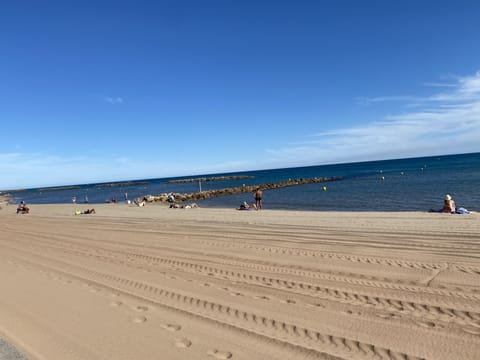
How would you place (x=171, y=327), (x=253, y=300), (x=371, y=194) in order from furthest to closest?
(x=371, y=194) → (x=253, y=300) → (x=171, y=327)

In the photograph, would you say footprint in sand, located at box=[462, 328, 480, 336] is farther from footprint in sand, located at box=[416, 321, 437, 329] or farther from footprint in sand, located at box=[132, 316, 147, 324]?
footprint in sand, located at box=[132, 316, 147, 324]

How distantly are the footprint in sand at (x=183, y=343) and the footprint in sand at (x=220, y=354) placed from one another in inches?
11.0

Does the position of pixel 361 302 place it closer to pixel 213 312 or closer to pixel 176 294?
pixel 213 312

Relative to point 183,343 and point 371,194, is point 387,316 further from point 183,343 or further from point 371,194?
point 371,194

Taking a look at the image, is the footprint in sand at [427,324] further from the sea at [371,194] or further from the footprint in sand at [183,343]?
the sea at [371,194]

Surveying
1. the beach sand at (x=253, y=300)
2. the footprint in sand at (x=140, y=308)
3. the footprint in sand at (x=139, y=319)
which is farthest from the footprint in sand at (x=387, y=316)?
the footprint in sand at (x=140, y=308)

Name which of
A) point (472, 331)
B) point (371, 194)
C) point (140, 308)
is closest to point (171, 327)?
point (140, 308)

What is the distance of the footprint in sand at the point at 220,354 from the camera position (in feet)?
10.9

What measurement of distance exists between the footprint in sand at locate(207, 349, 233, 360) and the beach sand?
2cm

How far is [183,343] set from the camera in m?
3.62

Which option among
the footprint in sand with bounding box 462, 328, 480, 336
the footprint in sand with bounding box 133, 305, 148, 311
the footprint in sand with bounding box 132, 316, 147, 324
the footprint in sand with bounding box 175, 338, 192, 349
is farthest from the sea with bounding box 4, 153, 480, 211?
the footprint in sand with bounding box 175, 338, 192, 349

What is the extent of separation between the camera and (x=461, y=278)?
5398 millimetres

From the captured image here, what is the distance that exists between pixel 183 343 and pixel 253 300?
1.44m

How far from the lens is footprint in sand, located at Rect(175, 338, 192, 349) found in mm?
3553
